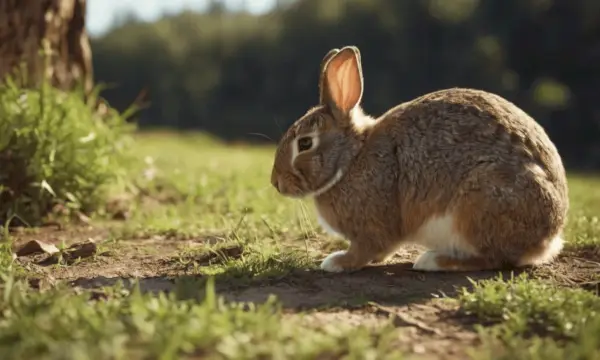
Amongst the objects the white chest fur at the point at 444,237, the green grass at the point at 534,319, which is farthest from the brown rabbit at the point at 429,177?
the green grass at the point at 534,319

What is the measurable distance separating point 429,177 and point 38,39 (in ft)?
13.7

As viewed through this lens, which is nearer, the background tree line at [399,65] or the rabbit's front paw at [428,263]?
the rabbit's front paw at [428,263]

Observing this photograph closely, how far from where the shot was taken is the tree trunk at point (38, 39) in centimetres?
652

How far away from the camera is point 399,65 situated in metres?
24.1

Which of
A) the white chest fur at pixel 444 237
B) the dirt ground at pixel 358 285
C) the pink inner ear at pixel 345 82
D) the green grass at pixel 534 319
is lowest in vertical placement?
the dirt ground at pixel 358 285

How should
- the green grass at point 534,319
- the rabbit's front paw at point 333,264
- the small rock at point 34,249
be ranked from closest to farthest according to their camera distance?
the green grass at point 534,319 < the rabbit's front paw at point 333,264 < the small rock at point 34,249

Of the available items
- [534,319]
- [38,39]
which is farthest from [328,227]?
[38,39]

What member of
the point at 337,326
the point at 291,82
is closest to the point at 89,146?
the point at 337,326

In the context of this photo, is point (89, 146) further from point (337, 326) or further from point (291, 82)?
point (291, 82)

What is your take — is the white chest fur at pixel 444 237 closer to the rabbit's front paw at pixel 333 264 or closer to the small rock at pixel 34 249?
→ the rabbit's front paw at pixel 333 264

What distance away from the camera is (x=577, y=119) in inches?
802

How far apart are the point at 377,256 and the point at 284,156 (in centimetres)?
79

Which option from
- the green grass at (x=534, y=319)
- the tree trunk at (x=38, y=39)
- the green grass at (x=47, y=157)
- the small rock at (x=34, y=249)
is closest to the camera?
the green grass at (x=534, y=319)

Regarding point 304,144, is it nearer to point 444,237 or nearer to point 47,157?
point 444,237
